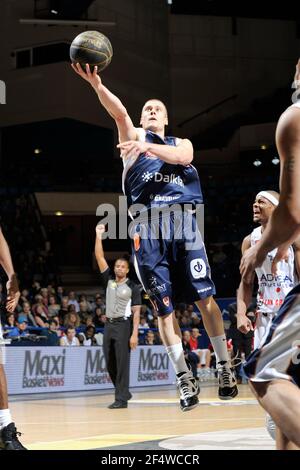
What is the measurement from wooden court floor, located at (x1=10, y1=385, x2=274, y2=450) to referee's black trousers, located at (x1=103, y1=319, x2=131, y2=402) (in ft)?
1.02

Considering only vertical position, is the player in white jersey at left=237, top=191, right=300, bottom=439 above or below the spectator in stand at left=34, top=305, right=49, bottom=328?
above

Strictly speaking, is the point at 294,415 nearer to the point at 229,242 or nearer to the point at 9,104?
the point at 229,242

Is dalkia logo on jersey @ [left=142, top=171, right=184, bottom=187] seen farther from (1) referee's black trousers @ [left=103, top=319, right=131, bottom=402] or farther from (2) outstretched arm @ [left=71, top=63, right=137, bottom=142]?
(1) referee's black trousers @ [left=103, top=319, right=131, bottom=402]

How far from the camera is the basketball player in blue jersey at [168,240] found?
618 centimetres

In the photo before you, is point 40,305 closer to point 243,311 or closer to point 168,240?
point 243,311

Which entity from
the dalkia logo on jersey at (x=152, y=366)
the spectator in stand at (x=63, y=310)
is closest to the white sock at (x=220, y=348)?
the dalkia logo on jersey at (x=152, y=366)

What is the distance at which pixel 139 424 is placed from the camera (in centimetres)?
841

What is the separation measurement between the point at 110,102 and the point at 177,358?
210cm

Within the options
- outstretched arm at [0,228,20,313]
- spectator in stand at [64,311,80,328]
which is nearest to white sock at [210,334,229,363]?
outstretched arm at [0,228,20,313]

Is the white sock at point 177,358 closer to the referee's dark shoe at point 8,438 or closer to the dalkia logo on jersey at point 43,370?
the referee's dark shoe at point 8,438

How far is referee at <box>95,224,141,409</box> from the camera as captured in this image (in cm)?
1109

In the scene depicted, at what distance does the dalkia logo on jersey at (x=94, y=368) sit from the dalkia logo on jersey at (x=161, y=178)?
9.50m

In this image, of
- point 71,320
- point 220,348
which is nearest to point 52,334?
point 71,320

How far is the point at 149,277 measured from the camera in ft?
20.5
